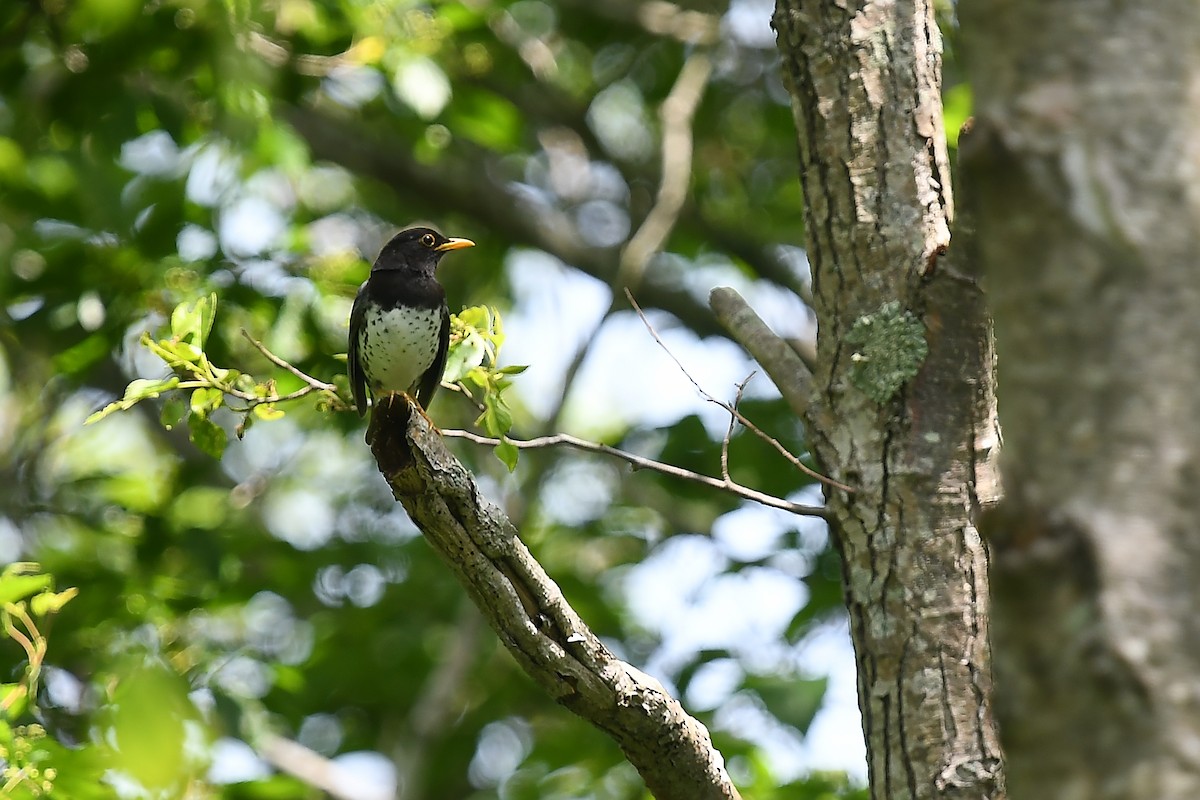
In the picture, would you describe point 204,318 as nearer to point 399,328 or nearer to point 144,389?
point 144,389

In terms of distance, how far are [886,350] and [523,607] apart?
1001mm

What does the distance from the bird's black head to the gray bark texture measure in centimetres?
435

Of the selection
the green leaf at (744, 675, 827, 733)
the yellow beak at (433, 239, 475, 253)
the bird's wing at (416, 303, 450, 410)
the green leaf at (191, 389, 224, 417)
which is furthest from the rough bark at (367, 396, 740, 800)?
the yellow beak at (433, 239, 475, 253)

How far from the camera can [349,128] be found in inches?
310

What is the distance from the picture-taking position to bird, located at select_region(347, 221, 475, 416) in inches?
203

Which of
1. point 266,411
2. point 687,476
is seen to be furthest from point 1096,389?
point 266,411

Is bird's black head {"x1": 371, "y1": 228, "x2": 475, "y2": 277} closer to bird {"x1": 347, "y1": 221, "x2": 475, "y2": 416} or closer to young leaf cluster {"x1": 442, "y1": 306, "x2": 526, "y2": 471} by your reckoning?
bird {"x1": 347, "y1": 221, "x2": 475, "y2": 416}

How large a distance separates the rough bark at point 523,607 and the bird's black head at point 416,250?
2995 mm

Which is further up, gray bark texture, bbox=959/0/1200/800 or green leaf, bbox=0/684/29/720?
gray bark texture, bbox=959/0/1200/800

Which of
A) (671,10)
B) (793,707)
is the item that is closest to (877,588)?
(793,707)

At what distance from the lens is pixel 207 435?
3.14m

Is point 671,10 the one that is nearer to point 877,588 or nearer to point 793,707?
point 793,707

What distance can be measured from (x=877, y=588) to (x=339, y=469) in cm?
889

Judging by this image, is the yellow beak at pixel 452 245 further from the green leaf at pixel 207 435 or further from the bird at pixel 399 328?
the green leaf at pixel 207 435
